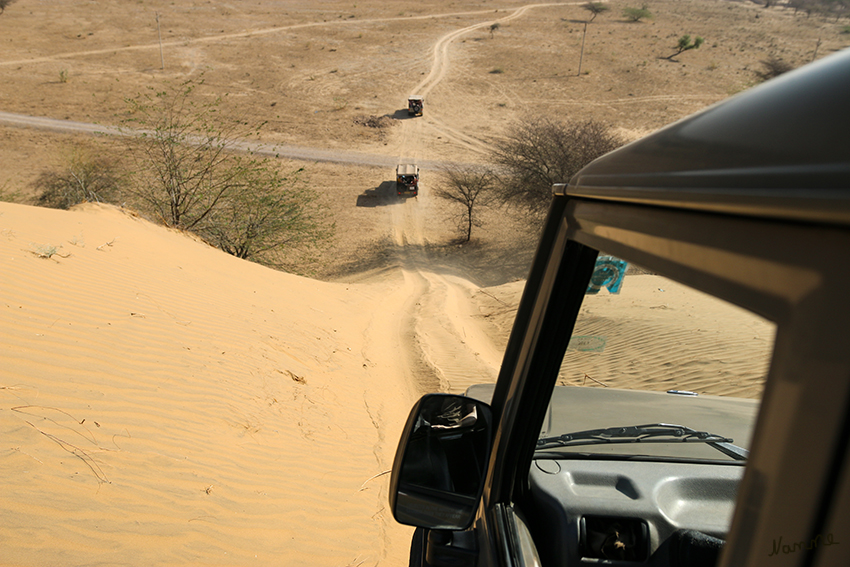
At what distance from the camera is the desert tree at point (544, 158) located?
16094 millimetres

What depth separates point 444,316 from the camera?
10.3 m

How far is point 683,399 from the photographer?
2232 millimetres

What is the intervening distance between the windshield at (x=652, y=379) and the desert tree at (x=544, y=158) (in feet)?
46.4

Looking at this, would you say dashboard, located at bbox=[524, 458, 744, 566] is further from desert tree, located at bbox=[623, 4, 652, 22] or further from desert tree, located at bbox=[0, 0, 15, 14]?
desert tree, located at bbox=[0, 0, 15, 14]

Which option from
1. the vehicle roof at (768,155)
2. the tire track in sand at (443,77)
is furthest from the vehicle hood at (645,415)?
the tire track in sand at (443,77)

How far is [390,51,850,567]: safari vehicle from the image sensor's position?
0.44 meters

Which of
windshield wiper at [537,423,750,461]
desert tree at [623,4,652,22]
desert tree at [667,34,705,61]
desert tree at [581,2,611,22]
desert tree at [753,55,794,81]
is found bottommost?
windshield wiper at [537,423,750,461]

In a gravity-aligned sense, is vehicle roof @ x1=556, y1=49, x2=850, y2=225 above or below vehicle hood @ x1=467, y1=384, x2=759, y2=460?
above

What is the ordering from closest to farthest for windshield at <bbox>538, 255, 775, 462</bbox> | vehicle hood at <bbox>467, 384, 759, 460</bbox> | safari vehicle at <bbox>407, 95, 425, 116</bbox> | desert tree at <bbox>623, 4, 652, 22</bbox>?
windshield at <bbox>538, 255, 775, 462</bbox> < vehicle hood at <bbox>467, 384, 759, 460</bbox> < safari vehicle at <bbox>407, 95, 425, 116</bbox> < desert tree at <bbox>623, 4, 652, 22</bbox>

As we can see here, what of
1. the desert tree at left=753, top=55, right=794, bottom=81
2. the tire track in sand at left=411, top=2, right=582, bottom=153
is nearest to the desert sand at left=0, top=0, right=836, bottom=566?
the desert tree at left=753, top=55, right=794, bottom=81

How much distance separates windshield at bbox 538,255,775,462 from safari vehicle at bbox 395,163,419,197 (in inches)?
798

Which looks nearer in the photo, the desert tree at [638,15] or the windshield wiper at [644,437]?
the windshield wiper at [644,437]

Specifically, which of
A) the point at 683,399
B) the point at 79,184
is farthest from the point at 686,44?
the point at 683,399

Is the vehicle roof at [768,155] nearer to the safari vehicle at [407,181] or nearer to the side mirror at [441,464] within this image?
the side mirror at [441,464]
